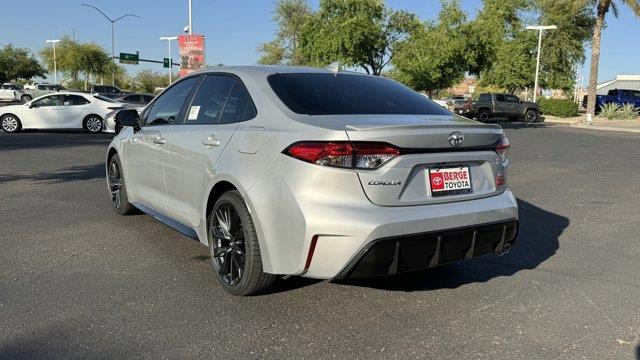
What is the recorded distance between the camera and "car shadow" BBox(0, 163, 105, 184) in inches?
346

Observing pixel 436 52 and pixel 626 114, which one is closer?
pixel 626 114

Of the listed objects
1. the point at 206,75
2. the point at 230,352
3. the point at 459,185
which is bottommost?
the point at 230,352

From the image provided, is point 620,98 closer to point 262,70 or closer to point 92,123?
point 92,123

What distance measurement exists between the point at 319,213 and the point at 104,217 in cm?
385

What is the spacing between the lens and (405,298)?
3961 mm

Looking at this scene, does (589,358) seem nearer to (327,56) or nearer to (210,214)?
(210,214)

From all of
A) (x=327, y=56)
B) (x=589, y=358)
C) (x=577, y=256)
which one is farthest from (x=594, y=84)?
(x=589, y=358)

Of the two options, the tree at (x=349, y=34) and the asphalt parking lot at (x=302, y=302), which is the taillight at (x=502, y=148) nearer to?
the asphalt parking lot at (x=302, y=302)

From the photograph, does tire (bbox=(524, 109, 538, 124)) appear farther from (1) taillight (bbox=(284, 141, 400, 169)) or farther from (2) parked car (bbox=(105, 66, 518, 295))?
(1) taillight (bbox=(284, 141, 400, 169))

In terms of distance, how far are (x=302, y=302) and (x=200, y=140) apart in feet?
4.65

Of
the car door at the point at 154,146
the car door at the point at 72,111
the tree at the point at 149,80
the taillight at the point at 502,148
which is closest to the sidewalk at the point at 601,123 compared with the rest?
the car door at the point at 72,111

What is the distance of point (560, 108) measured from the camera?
126ft

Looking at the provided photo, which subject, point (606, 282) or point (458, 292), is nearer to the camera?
point (458, 292)

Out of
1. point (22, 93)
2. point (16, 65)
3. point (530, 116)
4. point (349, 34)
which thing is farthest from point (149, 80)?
point (530, 116)
